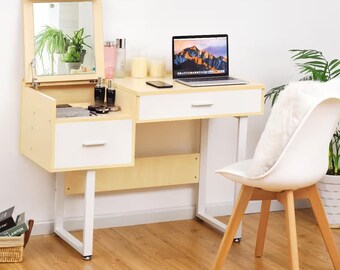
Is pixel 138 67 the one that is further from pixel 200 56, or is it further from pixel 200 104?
pixel 200 104

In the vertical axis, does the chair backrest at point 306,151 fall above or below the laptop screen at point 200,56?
below

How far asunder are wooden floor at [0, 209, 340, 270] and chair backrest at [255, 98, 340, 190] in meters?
0.56

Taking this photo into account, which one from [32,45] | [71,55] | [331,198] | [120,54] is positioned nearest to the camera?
[32,45]

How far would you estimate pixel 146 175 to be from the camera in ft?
14.1

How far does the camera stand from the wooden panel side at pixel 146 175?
4125mm

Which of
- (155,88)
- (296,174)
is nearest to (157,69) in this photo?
(155,88)

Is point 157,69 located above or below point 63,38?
below

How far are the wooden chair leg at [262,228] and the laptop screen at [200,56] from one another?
673mm

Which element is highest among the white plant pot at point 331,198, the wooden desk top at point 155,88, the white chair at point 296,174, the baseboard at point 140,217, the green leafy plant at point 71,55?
the green leafy plant at point 71,55

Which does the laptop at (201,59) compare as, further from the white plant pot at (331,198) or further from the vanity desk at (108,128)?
the white plant pot at (331,198)

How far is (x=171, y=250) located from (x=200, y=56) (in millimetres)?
891

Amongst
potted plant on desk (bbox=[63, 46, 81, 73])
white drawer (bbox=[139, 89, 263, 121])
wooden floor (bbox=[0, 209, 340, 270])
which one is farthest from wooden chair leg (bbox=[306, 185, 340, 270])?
potted plant on desk (bbox=[63, 46, 81, 73])

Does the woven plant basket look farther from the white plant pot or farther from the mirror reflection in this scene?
the white plant pot

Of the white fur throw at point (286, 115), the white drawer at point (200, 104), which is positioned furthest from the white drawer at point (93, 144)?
the white fur throw at point (286, 115)
